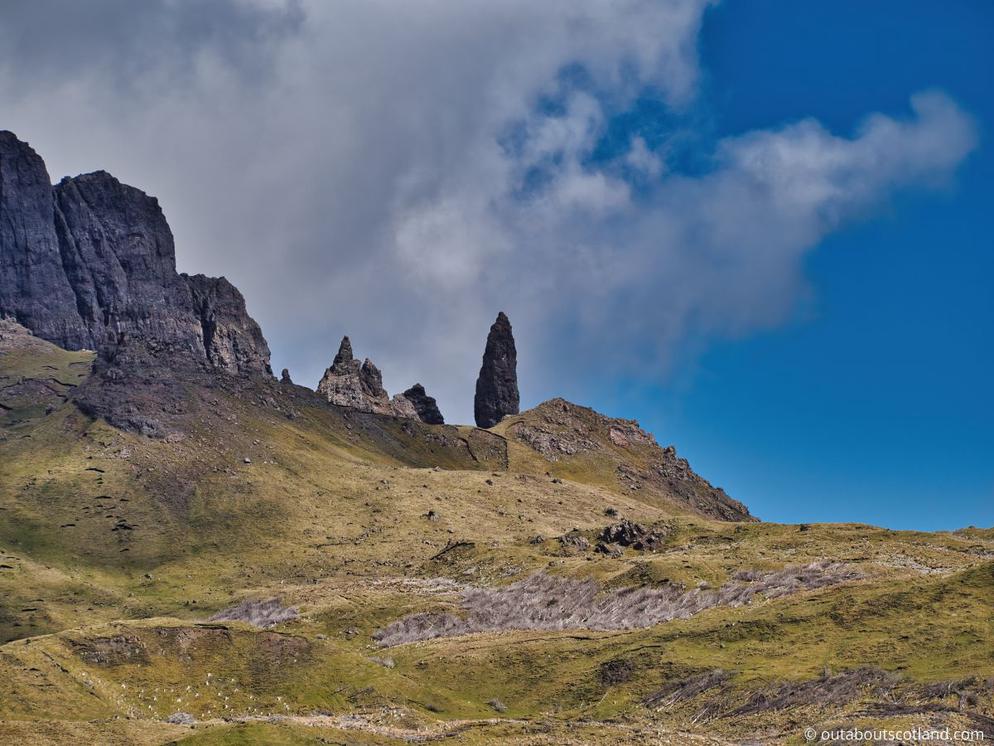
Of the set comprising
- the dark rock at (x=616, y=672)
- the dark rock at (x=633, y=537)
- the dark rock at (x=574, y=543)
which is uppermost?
the dark rock at (x=633, y=537)

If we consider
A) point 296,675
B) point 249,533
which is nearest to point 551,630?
point 296,675

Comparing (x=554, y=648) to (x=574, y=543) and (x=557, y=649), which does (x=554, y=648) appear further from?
(x=574, y=543)

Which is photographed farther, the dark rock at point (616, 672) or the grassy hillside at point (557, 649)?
the dark rock at point (616, 672)

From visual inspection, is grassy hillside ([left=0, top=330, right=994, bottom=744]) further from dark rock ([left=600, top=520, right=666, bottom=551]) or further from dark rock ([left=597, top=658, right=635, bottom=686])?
dark rock ([left=600, top=520, right=666, bottom=551])

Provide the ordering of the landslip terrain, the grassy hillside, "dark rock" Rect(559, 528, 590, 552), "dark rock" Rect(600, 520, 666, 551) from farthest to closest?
"dark rock" Rect(559, 528, 590, 552) → "dark rock" Rect(600, 520, 666, 551) → the grassy hillside → the landslip terrain

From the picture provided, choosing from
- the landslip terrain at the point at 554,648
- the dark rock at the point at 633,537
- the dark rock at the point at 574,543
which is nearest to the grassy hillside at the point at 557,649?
the landslip terrain at the point at 554,648

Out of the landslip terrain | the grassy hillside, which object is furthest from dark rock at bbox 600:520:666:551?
the grassy hillside

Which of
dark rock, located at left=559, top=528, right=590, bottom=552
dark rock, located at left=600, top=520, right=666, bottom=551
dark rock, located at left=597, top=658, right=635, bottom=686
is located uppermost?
dark rock, located at left=600, top=520, right=666, bottom=551

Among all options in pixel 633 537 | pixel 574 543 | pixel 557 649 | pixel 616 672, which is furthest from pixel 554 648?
pixel 633 537

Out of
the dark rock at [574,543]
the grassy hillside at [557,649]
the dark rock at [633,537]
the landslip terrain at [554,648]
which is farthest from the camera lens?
the dark rock at [574,543]

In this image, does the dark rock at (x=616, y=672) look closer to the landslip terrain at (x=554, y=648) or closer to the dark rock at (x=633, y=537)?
the landslip terrain at (x=554, y=648)

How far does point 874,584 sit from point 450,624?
54331 mm

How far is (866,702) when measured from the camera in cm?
6944

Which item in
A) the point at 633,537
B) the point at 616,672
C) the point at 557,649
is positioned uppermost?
the point at 633,537
